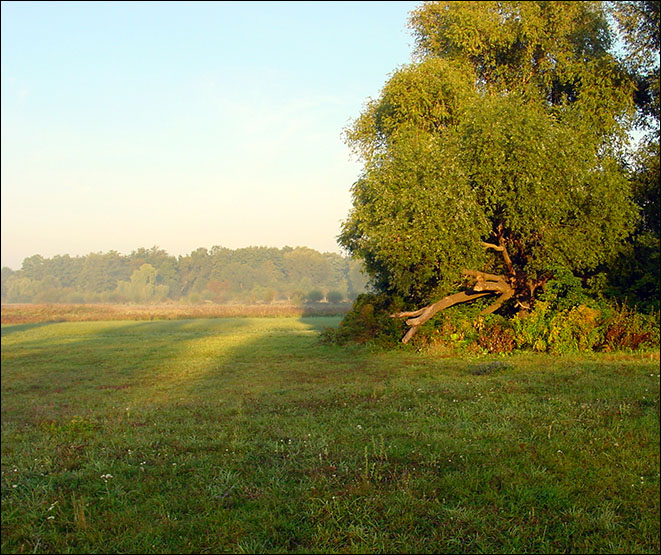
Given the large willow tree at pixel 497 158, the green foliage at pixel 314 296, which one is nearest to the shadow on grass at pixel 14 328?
the large willow tree at pixel 497 158

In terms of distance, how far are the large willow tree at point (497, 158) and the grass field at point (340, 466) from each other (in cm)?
552

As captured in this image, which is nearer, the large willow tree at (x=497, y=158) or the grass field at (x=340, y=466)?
the grass field at (x=340, y=466)

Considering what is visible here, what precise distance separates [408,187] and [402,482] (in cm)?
1186

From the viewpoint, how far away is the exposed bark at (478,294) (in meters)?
17.1

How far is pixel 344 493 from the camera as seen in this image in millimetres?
5156

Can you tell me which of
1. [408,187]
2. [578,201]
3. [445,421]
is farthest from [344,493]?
[578,201]

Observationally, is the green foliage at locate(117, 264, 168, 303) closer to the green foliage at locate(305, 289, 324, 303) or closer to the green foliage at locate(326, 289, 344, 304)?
the green foliage at locate(305, 289, 324, 303)

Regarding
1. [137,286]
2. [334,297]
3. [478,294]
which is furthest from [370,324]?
[334,297]

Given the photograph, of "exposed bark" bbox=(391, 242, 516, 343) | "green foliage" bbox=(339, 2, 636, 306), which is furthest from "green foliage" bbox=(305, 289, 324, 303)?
"exposed bark" bbox=(391, 242, 516, 343)

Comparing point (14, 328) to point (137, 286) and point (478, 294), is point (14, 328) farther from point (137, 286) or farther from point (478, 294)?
point (478, 294)

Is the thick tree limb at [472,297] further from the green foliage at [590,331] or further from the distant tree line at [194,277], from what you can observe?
the distant tree line at [194,277]

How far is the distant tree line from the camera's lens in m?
5.11

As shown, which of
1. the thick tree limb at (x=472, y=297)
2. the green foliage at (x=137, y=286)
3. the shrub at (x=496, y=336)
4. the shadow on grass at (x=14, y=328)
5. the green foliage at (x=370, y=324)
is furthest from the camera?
the green foliage at (x=370, y=324)

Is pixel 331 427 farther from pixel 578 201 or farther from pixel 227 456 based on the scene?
pixel 578 201
